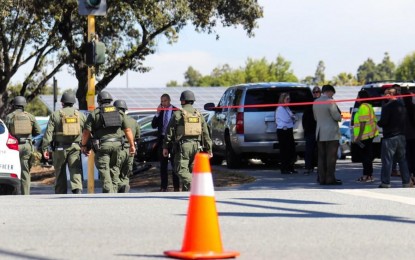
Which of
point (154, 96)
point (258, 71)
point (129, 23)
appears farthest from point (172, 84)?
point (129, 23)

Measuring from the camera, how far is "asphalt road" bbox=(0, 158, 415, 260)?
8375 millimetres

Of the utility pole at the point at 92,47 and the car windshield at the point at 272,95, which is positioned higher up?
the utility pole at the point at 92,47

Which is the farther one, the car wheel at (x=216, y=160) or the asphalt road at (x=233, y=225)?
the car wheel at (x=216, y=160)

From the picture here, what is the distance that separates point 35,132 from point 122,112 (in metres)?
1.94

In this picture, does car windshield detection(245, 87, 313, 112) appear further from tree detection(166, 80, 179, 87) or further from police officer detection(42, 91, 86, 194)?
tree detection(166, 80, 179, 87)

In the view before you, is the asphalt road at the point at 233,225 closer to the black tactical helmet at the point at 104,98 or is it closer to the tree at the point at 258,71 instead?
the black tactical helmet at the point at 104,98

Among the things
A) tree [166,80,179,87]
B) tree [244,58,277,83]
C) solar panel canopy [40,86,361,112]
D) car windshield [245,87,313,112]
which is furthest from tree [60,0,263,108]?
tree [166,80,179,87]

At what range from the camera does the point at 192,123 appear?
15.7 meters

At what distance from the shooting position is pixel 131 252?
8.29 metres

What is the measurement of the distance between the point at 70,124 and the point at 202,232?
8.18 m

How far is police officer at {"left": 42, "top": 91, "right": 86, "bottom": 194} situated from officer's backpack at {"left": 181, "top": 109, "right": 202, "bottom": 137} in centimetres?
164

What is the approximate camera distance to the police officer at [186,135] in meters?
15.7

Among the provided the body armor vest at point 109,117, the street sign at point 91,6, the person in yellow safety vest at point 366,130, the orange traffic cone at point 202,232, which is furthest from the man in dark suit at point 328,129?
the orange traffic cone at point 202,232

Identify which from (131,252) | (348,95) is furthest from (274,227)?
(348,95)
